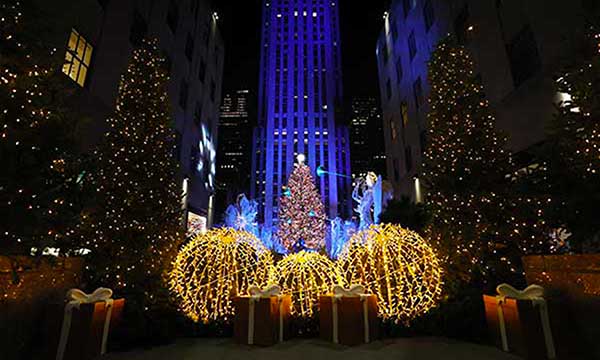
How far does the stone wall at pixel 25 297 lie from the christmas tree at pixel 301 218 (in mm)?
12587

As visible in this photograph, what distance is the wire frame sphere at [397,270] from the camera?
5.00m

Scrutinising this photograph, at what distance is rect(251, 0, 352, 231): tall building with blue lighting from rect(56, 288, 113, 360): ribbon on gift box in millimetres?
47428

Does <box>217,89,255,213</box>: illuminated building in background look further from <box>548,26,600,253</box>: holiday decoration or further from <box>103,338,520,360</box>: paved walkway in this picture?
A: <box>548,26,600,253</box>: holiday decoration

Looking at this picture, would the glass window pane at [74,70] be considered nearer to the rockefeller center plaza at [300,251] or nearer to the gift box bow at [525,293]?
the rockefeller center plaza at [300,251]

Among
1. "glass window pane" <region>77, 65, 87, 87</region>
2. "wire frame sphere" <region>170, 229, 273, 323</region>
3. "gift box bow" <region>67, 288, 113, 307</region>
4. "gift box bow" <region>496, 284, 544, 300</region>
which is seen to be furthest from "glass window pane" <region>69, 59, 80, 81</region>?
"gift box bow" <region>496, 284, 544, 300</region>

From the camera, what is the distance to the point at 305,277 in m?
5.40

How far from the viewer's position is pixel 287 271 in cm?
519

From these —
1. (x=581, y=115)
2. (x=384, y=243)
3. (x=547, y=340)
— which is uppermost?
(x=581, y=115)

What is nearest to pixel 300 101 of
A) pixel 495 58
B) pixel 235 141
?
pixel 235 141

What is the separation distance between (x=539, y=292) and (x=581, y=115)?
8.80 feet

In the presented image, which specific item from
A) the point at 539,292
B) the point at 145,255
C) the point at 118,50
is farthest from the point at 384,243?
the point at 118,50

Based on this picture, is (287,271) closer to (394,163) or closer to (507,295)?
(507,295)

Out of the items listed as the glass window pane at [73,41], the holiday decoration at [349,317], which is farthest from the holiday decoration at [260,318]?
the glass window pane at [73,41]

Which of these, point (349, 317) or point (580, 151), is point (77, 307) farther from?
point (580, 151)
